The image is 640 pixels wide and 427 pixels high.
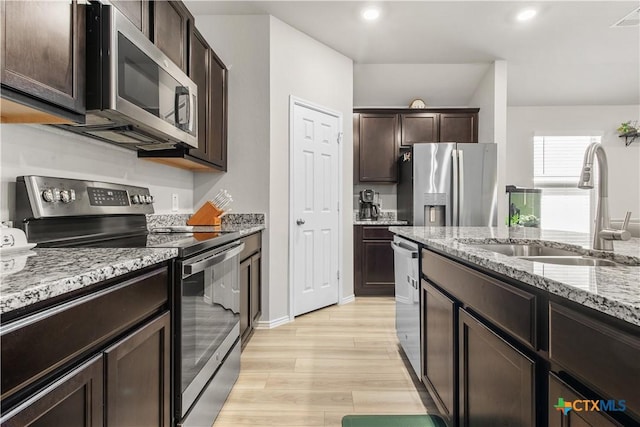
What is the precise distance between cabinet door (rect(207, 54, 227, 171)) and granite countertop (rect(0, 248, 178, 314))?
1.70m

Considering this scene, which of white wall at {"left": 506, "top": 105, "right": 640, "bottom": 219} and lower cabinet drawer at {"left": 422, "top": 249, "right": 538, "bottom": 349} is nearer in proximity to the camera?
lower cabinet drawer at {"left": 422, "top": 249, "right": 538, "bottom": 349}

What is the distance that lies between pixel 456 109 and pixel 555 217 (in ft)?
7.83

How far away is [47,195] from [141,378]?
33.3 inches

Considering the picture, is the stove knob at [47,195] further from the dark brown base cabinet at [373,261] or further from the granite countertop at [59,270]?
the dark brown base cabinet at [373,261]

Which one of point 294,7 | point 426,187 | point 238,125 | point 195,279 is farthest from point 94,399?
point 426,187

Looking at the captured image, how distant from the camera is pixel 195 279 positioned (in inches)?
55.2

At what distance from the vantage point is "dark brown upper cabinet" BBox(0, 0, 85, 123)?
0.99m

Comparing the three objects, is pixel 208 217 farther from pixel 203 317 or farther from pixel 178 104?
pixel 203 317

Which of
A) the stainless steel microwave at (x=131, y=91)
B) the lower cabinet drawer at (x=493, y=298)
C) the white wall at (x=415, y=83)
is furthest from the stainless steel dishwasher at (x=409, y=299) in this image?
the white wall at (x=415, y=83)

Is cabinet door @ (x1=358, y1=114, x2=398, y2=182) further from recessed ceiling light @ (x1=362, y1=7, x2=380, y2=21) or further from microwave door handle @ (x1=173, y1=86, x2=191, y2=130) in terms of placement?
microwave door handle @ (x1=173, y1=86, x2=191, y2=130)

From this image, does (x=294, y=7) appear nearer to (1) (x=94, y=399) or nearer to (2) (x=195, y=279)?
(2) (x=195, y=279)

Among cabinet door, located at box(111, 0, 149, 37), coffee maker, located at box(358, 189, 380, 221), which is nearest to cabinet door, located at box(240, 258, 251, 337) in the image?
A: cabinet door, located at box(111, 0, 149, 37)

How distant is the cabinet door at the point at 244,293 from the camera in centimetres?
238

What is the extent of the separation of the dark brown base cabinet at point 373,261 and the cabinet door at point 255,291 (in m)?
1.49
